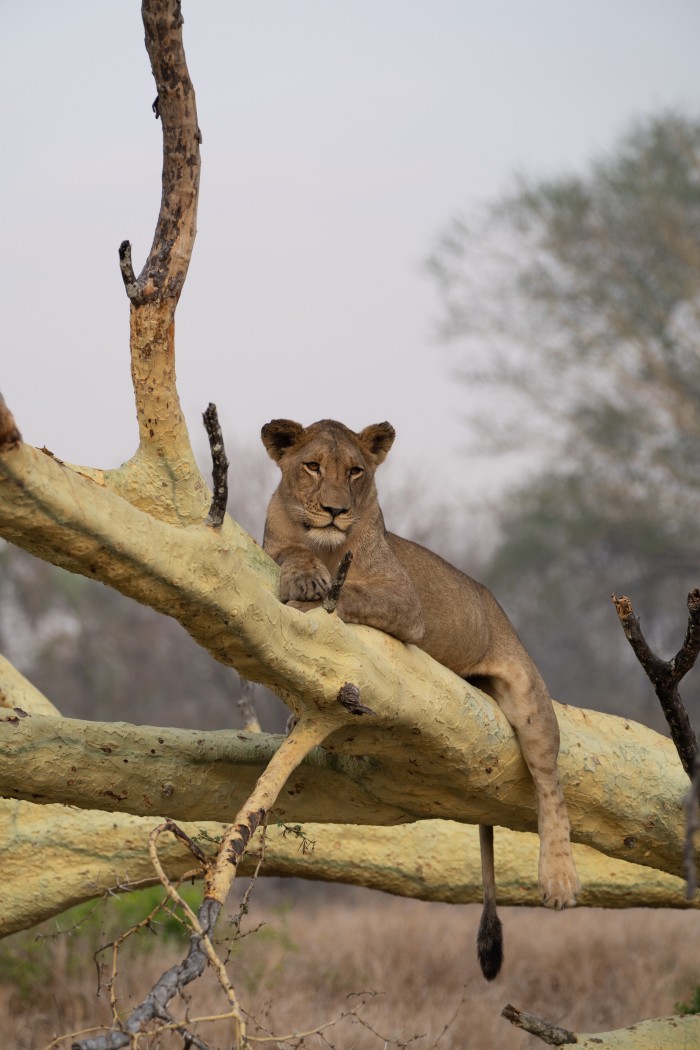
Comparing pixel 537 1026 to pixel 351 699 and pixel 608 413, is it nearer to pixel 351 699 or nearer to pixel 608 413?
pixel 351 699

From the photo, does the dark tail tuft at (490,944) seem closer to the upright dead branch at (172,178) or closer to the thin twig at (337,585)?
the thin twig at (337,585)

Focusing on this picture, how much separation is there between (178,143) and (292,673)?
1521 mm

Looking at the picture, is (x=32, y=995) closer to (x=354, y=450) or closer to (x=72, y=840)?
(x=72, y=840)

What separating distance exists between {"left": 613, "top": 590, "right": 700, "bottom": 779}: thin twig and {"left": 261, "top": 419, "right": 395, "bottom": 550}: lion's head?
102cm

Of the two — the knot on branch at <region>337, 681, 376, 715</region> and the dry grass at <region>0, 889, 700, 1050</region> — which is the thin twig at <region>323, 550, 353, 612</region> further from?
the dry grass at <region>0, 889, 700, 1050</region>

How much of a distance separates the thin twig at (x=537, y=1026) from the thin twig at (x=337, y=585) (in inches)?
67.1

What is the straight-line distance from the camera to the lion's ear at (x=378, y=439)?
15.4 feet

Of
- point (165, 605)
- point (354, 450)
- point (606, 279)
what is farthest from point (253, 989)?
point (606, 279)

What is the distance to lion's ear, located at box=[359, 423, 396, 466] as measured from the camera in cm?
470

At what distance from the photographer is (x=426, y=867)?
245 inches

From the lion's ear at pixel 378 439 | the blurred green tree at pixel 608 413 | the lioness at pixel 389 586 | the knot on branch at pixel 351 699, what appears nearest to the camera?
the knot on branch at pixel 351 699

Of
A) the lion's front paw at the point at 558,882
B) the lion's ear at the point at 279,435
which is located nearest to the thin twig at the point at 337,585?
the lion's ear at the point at 279,435

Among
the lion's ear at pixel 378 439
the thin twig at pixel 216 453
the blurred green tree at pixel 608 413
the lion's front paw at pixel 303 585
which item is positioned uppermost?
the blurred green tree at pixel 608 413

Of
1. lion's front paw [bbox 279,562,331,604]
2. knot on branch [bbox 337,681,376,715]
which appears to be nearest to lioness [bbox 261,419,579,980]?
lion's front paw [bbox 279,562,331,604]
